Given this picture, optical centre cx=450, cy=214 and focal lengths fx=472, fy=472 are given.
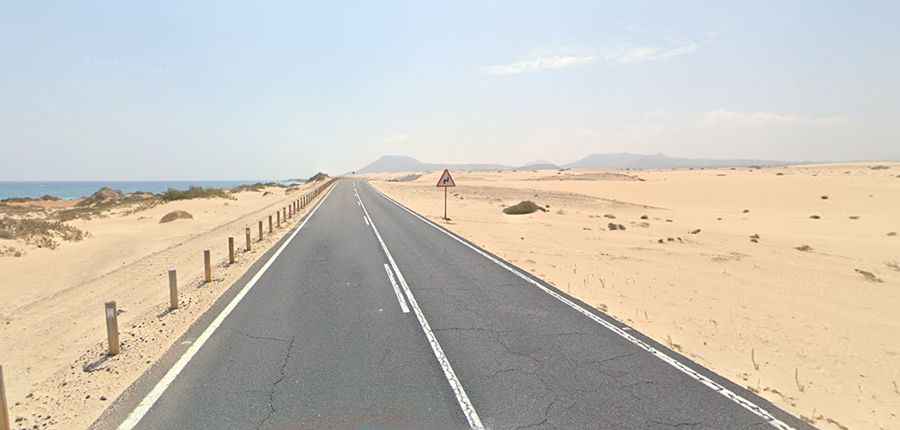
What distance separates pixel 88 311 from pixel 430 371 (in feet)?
30.0

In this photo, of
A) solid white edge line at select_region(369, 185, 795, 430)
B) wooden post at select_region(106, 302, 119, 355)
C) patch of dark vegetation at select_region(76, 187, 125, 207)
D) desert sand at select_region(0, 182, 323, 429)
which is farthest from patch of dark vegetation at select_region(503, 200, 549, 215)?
patch of dark vegetation at select_region(76, 187, 125, 207)

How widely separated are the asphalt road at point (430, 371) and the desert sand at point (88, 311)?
26.3 inches

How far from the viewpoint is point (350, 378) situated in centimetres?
580

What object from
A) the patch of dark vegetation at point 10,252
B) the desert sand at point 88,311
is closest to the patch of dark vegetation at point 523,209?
the desert sand at point 88,311

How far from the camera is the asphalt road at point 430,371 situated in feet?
16.0

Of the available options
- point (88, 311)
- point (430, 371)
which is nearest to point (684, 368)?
point (430, 371)

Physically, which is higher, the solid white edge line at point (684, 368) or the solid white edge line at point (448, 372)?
the solid white edge line at point (448, 372)

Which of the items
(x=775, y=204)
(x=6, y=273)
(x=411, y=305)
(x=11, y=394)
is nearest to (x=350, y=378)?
(x=411, y=305)

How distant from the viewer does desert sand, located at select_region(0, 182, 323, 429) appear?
225 inches

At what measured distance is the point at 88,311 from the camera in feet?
34.9

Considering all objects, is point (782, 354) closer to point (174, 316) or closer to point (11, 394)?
point (174, 316)

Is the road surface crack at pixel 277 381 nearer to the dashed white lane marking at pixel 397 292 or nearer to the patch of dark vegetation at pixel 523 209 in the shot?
the dashed white lane marking at pixel 397 292

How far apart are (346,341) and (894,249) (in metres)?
21.5

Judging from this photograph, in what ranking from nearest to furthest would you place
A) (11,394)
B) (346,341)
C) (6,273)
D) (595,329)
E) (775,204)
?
(11,394) → (346,341) → (595,329) → (6,273) → (775,204)
